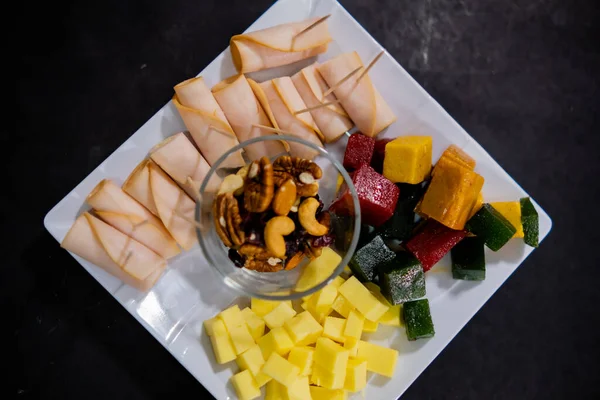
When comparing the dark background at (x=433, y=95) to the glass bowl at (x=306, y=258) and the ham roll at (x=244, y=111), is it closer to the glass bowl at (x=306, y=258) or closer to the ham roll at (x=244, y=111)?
the ham roll at (x=244, y=111)

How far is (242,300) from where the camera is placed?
54.9 inches

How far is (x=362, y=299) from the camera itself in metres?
1.34

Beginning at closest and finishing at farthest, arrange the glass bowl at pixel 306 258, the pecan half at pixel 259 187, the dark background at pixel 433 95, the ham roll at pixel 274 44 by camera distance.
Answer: the pecan half at pixel 259 187
the glass bowl at pixel 306 258
the ham roll at pixel 274 44
the dark background at pixel 433 95

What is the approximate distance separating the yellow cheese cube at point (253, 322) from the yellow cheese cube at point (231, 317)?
0.01 meters

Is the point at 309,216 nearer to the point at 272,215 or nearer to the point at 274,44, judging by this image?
the point at 272,215

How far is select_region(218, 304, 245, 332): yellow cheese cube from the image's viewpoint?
1.33m

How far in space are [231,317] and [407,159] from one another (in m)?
0.55

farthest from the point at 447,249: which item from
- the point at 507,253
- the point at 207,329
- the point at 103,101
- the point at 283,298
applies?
the point at 103,101

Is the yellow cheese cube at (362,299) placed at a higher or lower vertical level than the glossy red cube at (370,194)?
lower

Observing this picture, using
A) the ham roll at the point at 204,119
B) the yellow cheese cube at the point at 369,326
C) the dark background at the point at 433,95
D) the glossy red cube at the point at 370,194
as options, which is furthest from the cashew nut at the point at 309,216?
the dark background at the point at 433,95

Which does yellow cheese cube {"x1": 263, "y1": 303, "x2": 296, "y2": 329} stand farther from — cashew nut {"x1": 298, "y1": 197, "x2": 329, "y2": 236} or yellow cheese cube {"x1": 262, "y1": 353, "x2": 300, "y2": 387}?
cashew nut {"x1": 298, "y1": 197, "x2": 329, "y2": 236}

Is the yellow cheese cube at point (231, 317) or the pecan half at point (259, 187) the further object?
the yellow cheese cube at point (231, 317)

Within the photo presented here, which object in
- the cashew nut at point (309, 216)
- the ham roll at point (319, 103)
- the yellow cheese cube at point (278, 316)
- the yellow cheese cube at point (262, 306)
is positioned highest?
the ham roll at point (319, 103)

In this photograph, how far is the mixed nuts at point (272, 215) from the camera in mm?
1125
